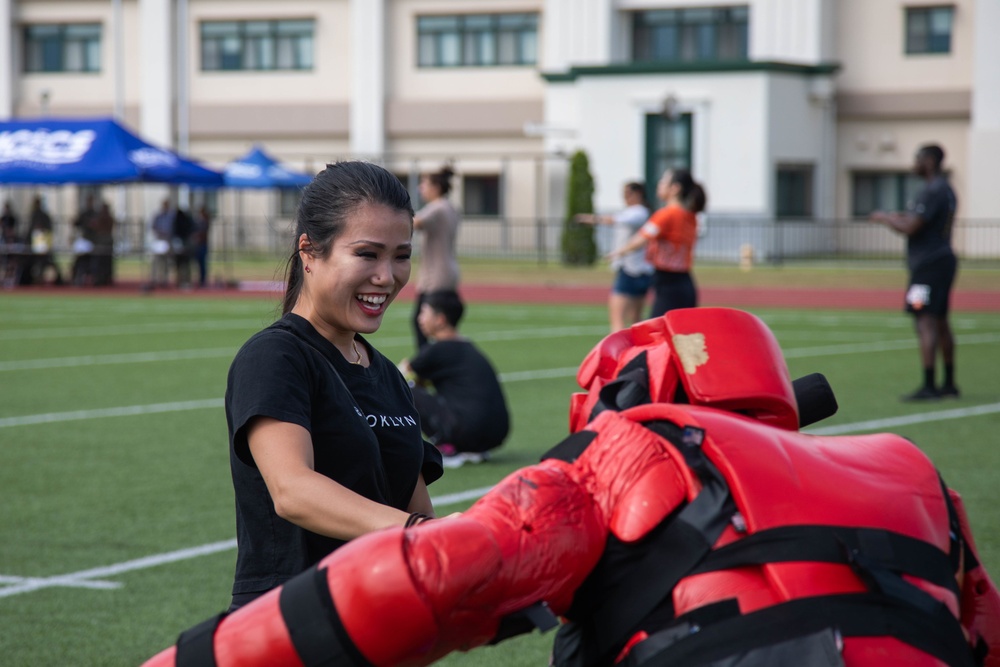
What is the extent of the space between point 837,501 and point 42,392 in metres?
11.9

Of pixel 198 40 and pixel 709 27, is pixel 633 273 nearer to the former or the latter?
pixel 709 27

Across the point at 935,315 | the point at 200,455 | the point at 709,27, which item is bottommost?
the point at 200,455

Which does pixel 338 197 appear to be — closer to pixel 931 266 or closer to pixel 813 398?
pixel 813 398

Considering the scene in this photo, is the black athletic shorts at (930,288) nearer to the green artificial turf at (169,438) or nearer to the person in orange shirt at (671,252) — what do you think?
the green artificial turf at (169,438)

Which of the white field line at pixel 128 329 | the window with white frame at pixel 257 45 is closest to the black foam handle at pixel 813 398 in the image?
the white field line at pixel 128 329

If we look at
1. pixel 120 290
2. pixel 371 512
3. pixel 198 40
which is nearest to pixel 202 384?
pixel 371 512

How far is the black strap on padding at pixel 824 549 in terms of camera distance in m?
1.74

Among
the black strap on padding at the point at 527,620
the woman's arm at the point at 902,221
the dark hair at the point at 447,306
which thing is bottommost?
the dark hair at the point at 447,306

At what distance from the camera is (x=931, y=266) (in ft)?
39.1

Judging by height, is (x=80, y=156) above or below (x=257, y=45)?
below

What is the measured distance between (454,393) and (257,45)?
1601 inches

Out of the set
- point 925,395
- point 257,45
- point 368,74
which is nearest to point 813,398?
point 925,395

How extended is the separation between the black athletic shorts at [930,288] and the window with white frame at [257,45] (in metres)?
38.1

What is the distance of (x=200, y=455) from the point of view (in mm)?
9406
